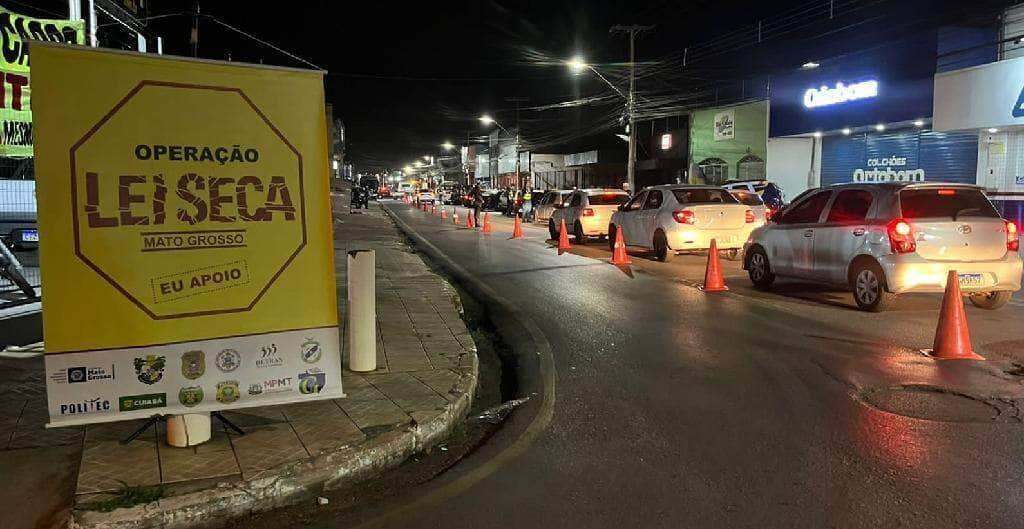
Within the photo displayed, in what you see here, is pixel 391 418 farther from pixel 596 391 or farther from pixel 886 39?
pixel 886 39


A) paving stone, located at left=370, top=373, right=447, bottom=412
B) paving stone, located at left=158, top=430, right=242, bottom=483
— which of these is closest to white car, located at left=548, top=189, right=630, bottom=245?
paving stone, located at left=370, top=373, right=447, bottom=412

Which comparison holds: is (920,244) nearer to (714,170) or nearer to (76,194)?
(76,194)

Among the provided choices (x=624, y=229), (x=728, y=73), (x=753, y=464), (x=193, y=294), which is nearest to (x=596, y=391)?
(x=753, y=464)

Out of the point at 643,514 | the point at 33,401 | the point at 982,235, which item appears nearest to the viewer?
the point at 643,514

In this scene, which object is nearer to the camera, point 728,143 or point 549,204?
point 549,204

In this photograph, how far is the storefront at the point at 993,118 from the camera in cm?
1850

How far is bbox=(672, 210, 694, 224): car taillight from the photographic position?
50.5ft

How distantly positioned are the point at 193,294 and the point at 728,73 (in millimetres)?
34546

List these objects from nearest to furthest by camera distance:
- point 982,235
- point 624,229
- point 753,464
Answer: point 753,464, point 982,235, point 624,229

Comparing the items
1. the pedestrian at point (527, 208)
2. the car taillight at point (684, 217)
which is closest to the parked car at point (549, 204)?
the pedestrian at point (527, 208)

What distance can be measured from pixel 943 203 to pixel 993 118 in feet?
39.2

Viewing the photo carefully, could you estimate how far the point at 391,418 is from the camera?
536 centimetres

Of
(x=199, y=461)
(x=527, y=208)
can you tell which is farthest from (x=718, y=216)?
(x=527, y=208)

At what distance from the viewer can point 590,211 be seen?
21.5 metres
